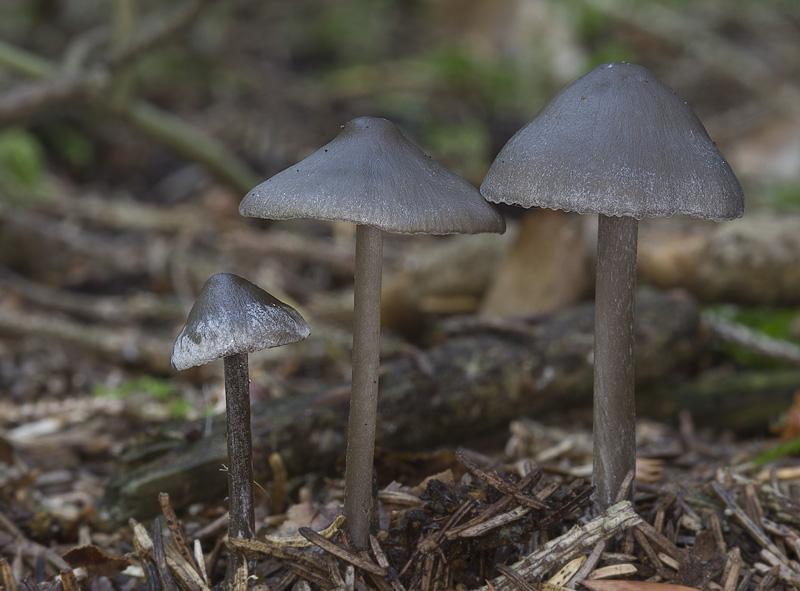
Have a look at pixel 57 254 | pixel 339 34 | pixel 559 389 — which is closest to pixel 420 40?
pixel 339 34

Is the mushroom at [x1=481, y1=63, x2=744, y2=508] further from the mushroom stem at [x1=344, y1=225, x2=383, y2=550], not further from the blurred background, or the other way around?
the blurred background

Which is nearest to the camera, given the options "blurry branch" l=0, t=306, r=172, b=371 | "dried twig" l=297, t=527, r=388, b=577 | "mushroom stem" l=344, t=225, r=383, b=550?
"dried twig" l=297, t=527, r=388, b=577

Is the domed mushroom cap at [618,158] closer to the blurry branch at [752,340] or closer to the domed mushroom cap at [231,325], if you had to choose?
the domed mushroom cap at [231,325]

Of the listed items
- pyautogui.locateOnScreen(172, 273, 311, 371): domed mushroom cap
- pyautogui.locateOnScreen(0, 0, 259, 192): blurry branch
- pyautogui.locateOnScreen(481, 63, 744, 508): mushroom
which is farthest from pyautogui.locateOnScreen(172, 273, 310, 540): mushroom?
pyautogui.locateOnScreen(0, 0, 259, 192): blurry branch

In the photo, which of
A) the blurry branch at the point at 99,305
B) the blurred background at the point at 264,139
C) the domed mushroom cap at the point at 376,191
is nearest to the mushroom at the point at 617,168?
the domed mushroom cap at the point at 376,191

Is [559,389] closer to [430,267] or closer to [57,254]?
[430,267]

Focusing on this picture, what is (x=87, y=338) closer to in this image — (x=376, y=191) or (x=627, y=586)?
(x=376, y=191)

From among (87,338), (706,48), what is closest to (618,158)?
(87,338)
